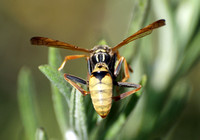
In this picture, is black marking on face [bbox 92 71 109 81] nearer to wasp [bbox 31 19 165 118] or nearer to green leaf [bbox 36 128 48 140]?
wasp [bbox 31 19 165 118]

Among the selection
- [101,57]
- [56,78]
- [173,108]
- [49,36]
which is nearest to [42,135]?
[56,78]

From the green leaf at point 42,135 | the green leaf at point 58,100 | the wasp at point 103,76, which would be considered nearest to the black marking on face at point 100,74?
the wasp at point 103,76

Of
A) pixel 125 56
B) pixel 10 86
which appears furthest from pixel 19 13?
pixel 125 56

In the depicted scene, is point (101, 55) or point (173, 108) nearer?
point (173, 108)

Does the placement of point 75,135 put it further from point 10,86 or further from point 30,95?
point 10,86

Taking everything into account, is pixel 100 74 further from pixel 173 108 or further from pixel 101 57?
pixel 173 108

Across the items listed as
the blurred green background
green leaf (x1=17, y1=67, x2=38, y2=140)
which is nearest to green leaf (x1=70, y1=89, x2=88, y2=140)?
green leaf (x1=17, y1=67, x2=38, y2=140)
